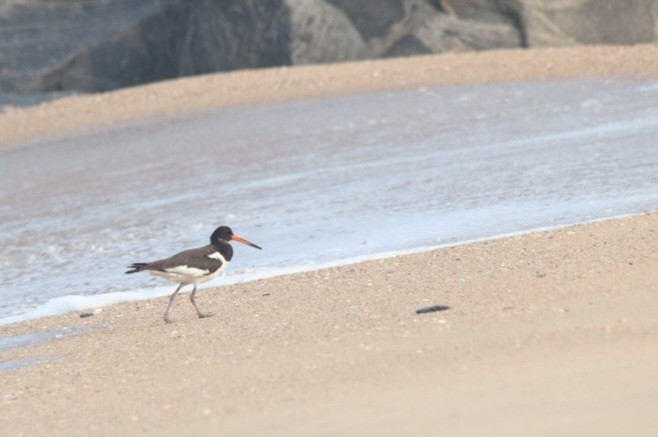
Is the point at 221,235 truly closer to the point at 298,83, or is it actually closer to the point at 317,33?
the point at 298,83

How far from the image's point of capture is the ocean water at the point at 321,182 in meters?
10.1

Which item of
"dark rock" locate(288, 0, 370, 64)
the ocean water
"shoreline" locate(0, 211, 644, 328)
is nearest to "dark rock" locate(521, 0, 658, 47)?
"dark rock" locate(288, 0, 370, 64)

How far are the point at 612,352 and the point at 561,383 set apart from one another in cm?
42

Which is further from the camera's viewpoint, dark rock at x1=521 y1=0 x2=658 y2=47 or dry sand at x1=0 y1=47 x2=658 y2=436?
dark rock at x1=521 y1=0 x2=658 y2=47

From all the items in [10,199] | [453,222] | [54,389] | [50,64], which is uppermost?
[54,389]

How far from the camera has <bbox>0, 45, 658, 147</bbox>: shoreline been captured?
2020 cm

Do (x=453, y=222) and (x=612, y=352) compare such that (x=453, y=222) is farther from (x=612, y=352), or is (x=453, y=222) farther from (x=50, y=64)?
(x=50, y=64)

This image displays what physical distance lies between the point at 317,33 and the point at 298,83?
6.71 feet

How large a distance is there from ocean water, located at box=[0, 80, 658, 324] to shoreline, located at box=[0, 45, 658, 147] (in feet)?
2.61

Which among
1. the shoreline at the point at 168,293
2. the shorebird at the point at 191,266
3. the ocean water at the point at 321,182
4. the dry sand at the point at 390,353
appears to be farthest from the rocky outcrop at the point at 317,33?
the shorebird at the point at 191,266

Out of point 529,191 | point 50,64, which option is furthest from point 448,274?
point 50,64

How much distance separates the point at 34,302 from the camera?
32.4 feet

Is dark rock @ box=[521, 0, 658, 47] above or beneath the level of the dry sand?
beneath

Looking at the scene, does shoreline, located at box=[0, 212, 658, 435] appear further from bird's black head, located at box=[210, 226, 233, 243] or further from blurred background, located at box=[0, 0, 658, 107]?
blurred background, located at box=[0, 0, 658, 107]
